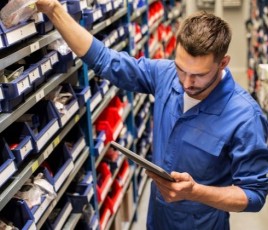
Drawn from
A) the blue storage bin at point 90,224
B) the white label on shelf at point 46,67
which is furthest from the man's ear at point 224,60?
the blue storage bin at point 90,224

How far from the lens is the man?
1.81m

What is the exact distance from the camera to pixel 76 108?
94.3 inches

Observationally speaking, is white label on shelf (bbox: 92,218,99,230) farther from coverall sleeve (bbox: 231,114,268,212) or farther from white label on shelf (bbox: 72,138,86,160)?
coverall sleeve (bbox: 231,114,268,212)

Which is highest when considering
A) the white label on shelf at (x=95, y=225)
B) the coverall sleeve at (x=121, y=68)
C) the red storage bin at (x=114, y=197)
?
the coverall sleeve at (x=121, y=68)

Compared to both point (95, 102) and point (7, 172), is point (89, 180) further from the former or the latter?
point (7, 172)

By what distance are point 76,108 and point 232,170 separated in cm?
90

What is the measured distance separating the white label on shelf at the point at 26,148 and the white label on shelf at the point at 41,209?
0.89 ft

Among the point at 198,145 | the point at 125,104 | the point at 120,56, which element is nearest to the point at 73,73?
the point at 120,56

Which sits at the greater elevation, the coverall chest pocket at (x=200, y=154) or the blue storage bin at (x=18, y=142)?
the blue storage bin at (x=18, y=142)

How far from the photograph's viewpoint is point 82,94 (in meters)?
2.46

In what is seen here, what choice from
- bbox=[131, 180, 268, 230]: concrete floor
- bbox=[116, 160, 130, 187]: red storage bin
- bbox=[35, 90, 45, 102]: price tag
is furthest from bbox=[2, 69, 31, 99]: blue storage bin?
bbox=[131, 180, 268, 230]: concrete floor

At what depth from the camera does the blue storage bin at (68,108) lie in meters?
2.19

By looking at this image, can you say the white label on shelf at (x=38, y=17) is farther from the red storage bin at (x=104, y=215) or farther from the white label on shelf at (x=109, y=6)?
the red storage bin at (x=104, y=215)

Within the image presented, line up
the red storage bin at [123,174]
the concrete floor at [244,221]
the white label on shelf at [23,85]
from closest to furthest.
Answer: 1. the white label on shelf at [23,85]
2. the red storage bin at [123,174]
3. the concrete floor at [244,221]
